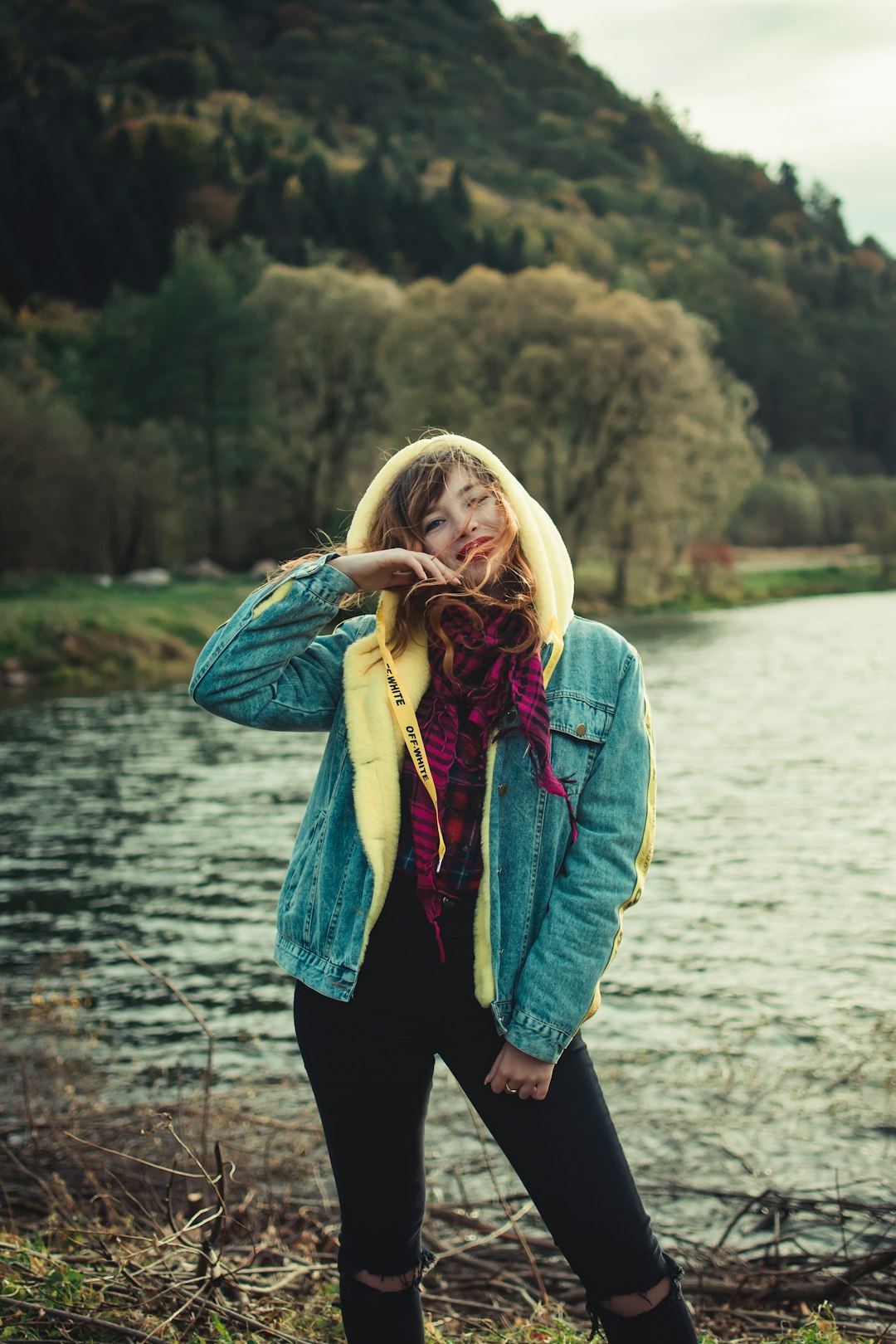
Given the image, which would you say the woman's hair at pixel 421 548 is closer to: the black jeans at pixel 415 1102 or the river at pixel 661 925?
the black jeans at pixel 415 1102

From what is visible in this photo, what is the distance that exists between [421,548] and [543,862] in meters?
0.80

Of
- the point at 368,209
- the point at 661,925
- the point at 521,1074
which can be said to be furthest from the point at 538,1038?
the point at 368,209

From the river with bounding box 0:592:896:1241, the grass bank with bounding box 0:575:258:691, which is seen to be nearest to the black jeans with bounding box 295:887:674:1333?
the river with bounding box 0:592:896:1241

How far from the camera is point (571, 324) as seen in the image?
41531 mm

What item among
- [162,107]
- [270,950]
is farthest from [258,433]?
[162,107]

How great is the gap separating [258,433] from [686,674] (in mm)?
27366

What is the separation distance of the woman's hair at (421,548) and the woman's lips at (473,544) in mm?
25

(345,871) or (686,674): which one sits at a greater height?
(345,871)

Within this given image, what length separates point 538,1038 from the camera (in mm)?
2590

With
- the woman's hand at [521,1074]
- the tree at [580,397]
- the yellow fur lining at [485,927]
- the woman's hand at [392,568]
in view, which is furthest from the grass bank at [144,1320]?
the tree at [580,397]

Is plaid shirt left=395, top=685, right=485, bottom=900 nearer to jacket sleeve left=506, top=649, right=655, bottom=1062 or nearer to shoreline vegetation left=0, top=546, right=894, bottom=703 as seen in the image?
jacket sleeve left=506, top=649, right=655, bottom=1062

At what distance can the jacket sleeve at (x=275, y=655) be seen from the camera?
2.96m

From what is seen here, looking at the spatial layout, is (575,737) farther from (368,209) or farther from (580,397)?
(368,209)

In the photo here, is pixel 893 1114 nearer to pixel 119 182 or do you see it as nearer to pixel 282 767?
pixel 282 767
